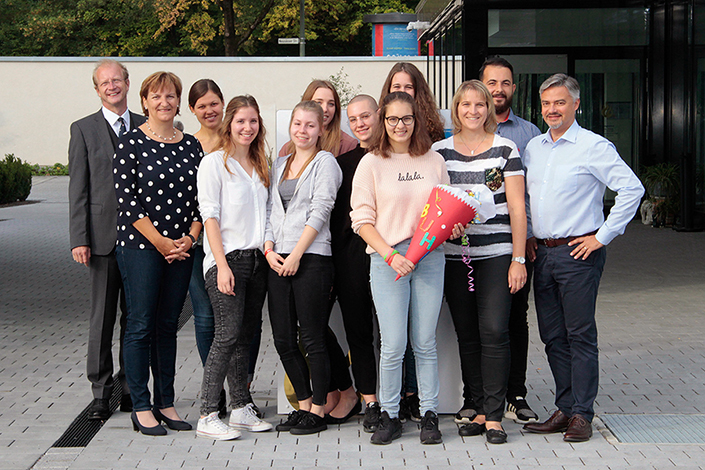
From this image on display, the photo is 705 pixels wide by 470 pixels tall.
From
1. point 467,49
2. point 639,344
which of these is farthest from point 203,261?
point 467,49

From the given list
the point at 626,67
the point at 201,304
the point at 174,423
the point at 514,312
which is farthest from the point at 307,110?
the point at 626,67

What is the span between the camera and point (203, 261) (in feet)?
15.0

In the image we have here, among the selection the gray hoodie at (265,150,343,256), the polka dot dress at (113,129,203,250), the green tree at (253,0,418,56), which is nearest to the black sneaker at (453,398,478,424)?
the gray hoodie at (265,150,343,256)

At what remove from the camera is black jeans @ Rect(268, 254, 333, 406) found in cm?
438

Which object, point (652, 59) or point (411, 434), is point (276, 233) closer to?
point (411, 434)

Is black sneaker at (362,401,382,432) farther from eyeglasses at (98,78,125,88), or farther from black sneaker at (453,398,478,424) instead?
eyeglasses at (98,78,125,88)

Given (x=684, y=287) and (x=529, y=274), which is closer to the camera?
(x=529, y=274)

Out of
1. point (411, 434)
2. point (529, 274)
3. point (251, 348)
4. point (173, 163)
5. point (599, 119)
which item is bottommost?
point (411, 434)

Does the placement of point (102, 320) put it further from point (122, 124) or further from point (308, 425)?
point (308, 425)

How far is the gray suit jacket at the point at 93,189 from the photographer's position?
4711 mm

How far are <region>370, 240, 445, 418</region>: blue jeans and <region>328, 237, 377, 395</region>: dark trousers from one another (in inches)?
5.0

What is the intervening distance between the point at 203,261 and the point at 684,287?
6.46m

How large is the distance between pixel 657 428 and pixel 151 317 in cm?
287

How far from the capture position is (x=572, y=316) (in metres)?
4.36
